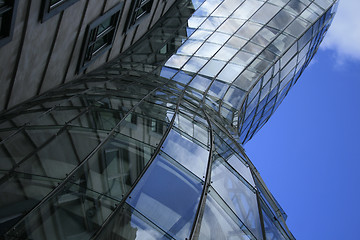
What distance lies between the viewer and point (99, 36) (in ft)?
56.1

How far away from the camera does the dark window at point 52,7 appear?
1138cm

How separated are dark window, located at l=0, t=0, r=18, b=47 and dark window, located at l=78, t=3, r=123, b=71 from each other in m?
5.22

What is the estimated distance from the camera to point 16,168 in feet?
29.2

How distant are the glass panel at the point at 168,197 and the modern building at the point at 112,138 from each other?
0.03 meters

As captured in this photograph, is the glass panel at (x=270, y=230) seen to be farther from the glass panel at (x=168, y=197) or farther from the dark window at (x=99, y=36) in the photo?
the dark window at (x=99, y=36)

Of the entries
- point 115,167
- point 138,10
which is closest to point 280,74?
point 138,10

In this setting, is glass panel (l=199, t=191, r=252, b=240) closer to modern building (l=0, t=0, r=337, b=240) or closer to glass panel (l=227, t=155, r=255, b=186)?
modern building (l=0, t=0, r=337, b=240)

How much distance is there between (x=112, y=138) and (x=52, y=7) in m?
4.44

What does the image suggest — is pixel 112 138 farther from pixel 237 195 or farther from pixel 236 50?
pixel 236 50

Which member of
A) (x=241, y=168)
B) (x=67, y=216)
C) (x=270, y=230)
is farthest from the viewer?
(x=241, y=168)

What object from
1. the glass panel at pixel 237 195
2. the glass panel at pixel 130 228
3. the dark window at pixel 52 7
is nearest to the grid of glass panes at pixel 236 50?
the dark window at pixel 52 7

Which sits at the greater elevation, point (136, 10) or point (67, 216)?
point (136, 10)

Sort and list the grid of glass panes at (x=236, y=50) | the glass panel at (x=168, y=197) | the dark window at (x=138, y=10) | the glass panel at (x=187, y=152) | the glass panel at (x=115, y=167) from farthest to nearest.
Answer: the grid of glass panes at (x=236, y=50)
the dark window at (x=138, y=10)
the glass panel at (x=187, y=152)
the glass panel at (x=115, y=167)
the glass panel at (x=168, y=197)

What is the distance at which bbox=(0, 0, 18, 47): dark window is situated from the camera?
977 cm
